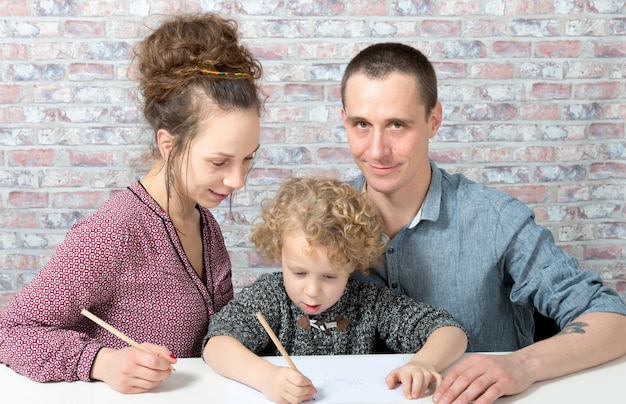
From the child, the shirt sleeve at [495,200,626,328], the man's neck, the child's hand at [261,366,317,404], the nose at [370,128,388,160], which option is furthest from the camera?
the man's neck

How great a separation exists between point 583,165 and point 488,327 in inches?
59.9

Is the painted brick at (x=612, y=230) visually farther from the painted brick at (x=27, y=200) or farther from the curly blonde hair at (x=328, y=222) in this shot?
the painted brick at (x=27, y=200)

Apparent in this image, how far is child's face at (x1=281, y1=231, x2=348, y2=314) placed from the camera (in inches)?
64.1

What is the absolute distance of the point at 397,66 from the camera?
193 cm

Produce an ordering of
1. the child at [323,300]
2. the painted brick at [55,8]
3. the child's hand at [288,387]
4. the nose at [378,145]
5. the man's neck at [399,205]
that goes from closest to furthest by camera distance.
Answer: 1. the child's hand at [288,387]
2. the child at [323,300]
3. the nose at [378,145]
4. the man's neck at [399,205]
5. the painted brick at [55,8]

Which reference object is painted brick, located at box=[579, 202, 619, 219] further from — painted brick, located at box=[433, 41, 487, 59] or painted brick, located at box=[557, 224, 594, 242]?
painted brick, located at box=[433, 41, 487, 59]

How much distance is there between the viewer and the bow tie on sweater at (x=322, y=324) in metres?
1.72

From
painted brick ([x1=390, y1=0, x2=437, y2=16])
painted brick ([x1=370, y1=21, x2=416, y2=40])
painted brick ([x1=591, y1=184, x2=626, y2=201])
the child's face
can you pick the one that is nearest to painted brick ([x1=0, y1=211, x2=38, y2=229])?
painted brick ([x1=370, y1=21, x2=416, y2=40])

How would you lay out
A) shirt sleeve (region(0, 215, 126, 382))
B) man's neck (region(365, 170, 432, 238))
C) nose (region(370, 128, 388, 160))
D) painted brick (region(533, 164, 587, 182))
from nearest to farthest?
shirt sleeve (region(0, 215, 126, 382)) < nose (region(370, 128, 388, 160)) < man's neck (region(365, 170, 432, 238)) < painted brick (region(533, 164, 587, 182))

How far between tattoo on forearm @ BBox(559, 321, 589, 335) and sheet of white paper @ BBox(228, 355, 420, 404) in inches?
14.0

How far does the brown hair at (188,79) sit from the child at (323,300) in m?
0.24

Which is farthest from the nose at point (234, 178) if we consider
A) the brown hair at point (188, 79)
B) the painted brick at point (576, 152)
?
the painted brick at point (576, 152)

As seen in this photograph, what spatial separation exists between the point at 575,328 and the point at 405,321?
0.35 metres

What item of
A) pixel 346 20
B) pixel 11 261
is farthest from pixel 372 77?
pixel 11 261
